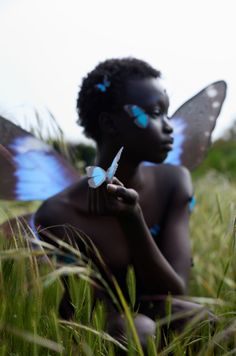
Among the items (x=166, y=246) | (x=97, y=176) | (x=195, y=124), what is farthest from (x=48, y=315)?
(x=195, y=124)

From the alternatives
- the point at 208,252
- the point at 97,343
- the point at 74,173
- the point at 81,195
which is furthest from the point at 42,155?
the point at 208,252

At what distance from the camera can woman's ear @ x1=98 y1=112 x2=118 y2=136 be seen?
1.35 m

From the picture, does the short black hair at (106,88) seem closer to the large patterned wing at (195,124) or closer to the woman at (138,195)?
the woman at (138,195)

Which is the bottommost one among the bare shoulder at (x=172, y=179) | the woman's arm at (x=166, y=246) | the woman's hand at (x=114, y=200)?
the woman's arm at (x=166, y=246)

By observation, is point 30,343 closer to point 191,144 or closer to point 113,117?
point 113,117

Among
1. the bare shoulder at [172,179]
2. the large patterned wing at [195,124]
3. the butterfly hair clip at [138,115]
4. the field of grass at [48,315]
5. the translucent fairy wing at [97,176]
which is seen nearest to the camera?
the field of grass at [48,315]

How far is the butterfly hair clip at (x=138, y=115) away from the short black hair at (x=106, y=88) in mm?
51

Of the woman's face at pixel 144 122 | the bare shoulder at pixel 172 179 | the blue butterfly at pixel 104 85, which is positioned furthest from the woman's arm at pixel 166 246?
the blue butterfly at pixel 104 85

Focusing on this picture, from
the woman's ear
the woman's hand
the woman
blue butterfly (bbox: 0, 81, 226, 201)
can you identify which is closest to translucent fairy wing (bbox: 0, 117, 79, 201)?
blue butterfly (bbox: 0, 81, 226, 201)

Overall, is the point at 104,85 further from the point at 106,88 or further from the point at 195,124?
the point at 195,124

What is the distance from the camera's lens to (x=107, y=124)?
53.8 inches

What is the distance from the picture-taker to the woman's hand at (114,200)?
42.0 inches

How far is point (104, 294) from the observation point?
4.56 feet

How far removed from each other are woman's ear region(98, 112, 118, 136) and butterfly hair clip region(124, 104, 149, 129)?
54mm
